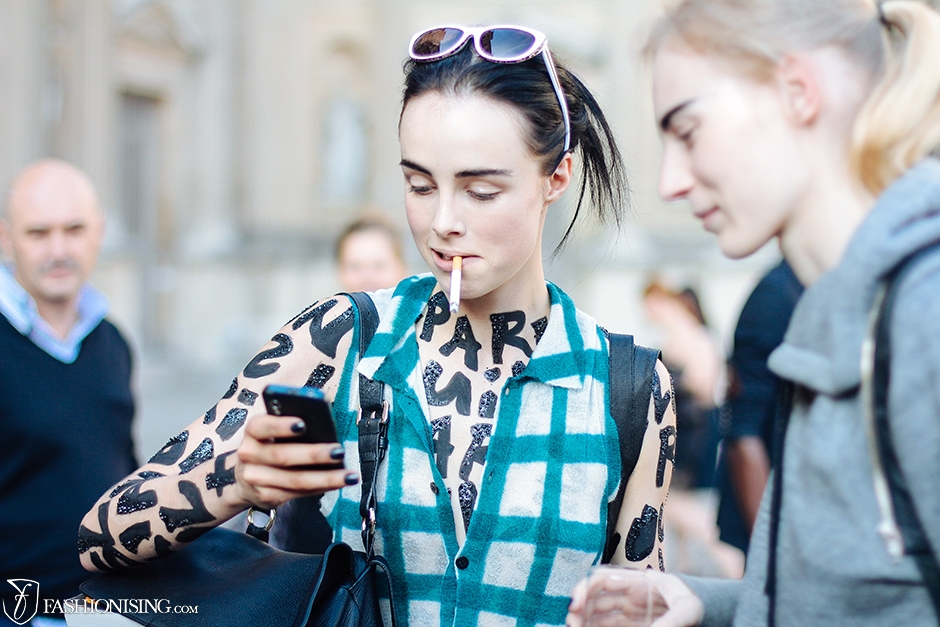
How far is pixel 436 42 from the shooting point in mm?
1887

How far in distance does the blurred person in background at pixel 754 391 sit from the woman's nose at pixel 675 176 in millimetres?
2095

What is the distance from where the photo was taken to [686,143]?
4.32 feet

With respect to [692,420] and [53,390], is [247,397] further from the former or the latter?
[692,420]

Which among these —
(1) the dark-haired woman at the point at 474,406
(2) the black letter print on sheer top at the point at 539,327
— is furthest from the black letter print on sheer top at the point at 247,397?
(2) the black letter print on sheer top at the point at 539,327

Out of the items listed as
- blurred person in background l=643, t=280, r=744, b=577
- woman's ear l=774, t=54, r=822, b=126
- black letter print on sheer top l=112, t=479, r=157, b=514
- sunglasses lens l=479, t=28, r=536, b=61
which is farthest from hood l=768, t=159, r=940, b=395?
blurred person in background l=643, t=280, r=744, b=577

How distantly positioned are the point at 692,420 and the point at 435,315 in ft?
12.6

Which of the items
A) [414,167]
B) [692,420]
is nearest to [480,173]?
[414,167]

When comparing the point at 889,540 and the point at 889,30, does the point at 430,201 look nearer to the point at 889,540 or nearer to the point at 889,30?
the point at 889,30

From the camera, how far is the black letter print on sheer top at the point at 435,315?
1.90 metres

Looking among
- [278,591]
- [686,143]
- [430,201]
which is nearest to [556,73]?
[430,201]

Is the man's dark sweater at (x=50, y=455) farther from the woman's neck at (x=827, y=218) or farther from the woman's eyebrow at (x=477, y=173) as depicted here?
the woman's neck at (x=827, y=218)

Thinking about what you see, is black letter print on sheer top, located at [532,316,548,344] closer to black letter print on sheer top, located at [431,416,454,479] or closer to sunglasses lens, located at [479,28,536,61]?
black letter print on sheer top, located at [431,416,454,479]

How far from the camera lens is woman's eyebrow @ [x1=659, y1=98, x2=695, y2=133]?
1.29 m

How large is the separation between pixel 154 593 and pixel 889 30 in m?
1.38
